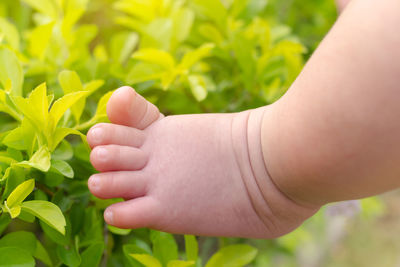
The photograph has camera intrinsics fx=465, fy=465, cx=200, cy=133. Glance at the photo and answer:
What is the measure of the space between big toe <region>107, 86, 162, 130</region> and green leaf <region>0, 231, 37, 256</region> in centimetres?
17

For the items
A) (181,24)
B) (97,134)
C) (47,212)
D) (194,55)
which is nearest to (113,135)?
(97,134)

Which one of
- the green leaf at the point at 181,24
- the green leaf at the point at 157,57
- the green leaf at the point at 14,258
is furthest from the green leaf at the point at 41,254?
the green leaf at the point at 181,24

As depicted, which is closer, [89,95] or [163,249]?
[163,249]

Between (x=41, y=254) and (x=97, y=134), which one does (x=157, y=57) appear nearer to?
(x=97, y=134)

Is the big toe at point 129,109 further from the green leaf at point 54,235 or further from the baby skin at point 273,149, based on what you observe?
the green leaf at point 54,235

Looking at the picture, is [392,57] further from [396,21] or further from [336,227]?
[336,227]

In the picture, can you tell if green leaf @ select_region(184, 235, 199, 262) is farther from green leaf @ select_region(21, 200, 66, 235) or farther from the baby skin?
green leaf @ select_region(21, 200, 66, 235)

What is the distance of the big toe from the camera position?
0.57 m

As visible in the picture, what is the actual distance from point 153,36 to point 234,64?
19 centimetres

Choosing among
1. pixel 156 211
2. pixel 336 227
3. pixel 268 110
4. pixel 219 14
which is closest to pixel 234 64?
pixel 219 14

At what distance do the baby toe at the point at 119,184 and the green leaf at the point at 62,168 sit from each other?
0.03 metres

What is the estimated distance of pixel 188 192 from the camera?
607 mm

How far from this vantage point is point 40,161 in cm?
51

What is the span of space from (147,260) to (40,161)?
18 centimetres
